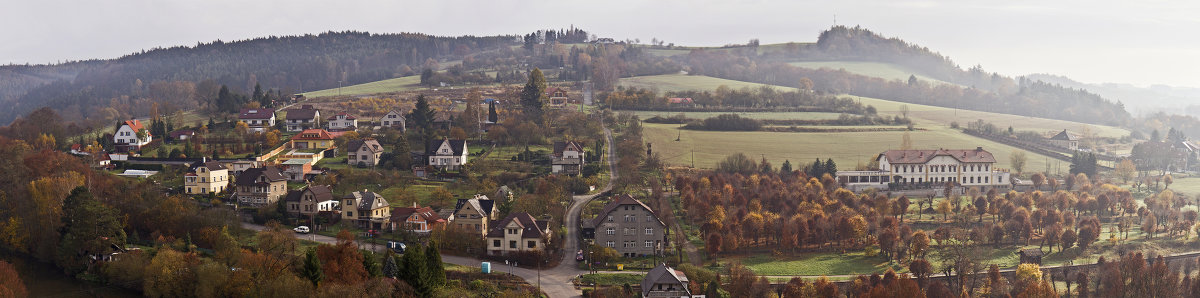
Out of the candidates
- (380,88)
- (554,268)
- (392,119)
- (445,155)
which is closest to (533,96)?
(392,119)

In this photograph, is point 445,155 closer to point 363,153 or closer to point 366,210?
point 363,153

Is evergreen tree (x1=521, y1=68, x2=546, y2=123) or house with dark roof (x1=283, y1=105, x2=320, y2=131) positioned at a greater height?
evergreen tree (x1=521, y1=68, x2=546, y2=123)

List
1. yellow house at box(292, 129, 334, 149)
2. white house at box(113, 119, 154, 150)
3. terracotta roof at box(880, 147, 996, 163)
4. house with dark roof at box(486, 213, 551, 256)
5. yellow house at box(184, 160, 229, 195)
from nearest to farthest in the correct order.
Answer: house with dark roof at box(486, 213, 551, 256)
yellow house at box(184, 160, 229, 195)
terracotta roof at box(880, 147, 996, 163)
white house at box(113, 119, 154, 150)
yellow house at box(292, 129, 334, 149)

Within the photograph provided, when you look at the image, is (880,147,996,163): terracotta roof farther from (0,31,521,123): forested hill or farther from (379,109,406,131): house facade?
(0,31,521,123): forested hill

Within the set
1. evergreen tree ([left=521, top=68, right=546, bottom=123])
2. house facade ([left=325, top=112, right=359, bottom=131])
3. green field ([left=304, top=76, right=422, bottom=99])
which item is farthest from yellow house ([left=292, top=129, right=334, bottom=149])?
green field ([left=304, top=76, right=422, bottom=99])

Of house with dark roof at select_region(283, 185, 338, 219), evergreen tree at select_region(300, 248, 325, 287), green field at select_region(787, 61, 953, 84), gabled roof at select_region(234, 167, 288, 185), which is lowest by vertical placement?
evergreen tree at select_region(300, 248, 325, 287)

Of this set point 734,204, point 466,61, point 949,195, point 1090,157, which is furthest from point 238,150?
point 466,61

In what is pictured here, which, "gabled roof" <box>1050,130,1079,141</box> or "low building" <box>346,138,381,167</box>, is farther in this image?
"gabled roof" <box>1050,130,1079,141</box>
